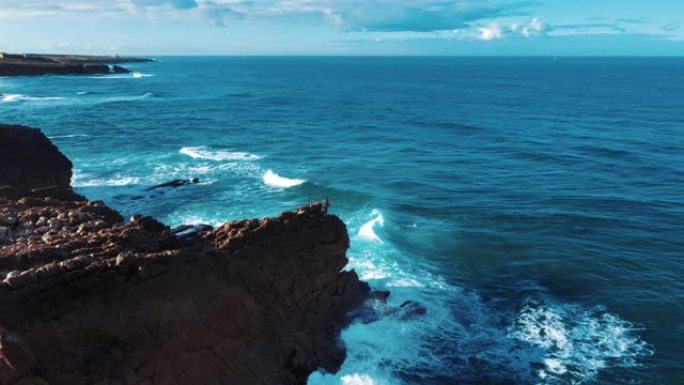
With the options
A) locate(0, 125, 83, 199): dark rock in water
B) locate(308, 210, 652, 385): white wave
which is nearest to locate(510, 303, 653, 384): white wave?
locate(308, 210, 652, 385): white wave

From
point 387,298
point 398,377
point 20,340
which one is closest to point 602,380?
point 398,377

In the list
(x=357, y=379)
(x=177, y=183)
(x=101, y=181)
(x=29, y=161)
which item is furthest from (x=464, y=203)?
(x=29, y=161)

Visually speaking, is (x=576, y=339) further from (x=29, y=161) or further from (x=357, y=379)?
(x=29, y=161)

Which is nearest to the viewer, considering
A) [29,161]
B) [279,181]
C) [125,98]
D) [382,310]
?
[382,310]

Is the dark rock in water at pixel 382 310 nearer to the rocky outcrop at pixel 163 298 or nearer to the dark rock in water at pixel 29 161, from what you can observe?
the rocky outcrop at pixel 163 298

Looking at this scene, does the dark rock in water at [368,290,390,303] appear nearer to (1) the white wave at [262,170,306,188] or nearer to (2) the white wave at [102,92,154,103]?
(1) the white wave at [262,170,306,188]

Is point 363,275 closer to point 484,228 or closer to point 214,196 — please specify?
point 484,228
